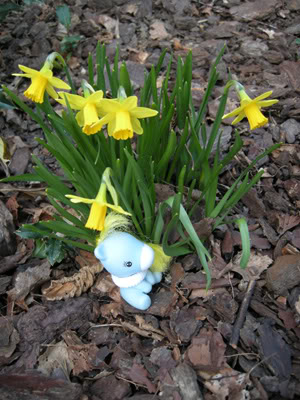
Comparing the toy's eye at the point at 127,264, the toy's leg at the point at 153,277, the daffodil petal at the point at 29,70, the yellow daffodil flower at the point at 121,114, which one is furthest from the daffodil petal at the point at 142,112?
the toy's leg at the point at 153,277

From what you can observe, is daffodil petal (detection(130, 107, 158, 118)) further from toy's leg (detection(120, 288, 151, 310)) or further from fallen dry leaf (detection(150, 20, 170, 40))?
fallen dry leaf (detection(150, 20, 170, 40))

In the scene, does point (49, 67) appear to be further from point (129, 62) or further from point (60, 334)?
point (129, 62)

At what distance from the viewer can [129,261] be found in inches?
58.1

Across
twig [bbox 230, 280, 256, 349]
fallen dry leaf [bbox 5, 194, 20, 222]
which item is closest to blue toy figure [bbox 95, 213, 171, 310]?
twig [bbox 230, 280, 256, 349]

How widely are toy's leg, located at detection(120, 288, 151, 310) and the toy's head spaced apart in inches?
7.1

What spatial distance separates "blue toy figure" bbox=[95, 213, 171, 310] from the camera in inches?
57.5

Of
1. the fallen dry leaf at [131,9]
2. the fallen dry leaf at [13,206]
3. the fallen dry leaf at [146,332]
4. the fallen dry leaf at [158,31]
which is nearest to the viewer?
the fallen dry leaf at [146,332]

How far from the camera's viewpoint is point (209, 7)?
3.39 meters

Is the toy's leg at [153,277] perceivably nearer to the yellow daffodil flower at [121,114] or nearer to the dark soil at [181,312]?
the dark soil at [181,312]

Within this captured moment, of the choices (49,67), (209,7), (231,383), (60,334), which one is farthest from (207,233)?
(209,7)

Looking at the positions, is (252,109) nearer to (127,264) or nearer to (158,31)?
(127,264)

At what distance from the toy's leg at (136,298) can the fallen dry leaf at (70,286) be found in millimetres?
254

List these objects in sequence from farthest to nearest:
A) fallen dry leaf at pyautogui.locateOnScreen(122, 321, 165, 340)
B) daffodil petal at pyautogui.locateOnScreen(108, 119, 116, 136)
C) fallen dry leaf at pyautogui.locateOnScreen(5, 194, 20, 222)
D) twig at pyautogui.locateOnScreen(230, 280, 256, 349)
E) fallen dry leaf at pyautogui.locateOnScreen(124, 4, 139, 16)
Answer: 1. fallen dry leaf at pyautogui.locateOnScreen(124, 4, 139, 16)
2. fallen dry leaf at pyautogui.locateOnScreen(5, 194, 20, 222)
3. fallen dry leaf at pyautogui.locateOnScreen(122, 321, 165, 340)
4. twig at pyautogui.locateOnScreen(230, 280, 256, 349)
5. daffodil petal at pyautogui.locateOnScreen(108, 119, 116, 136)

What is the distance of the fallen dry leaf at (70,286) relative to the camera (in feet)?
6.00
